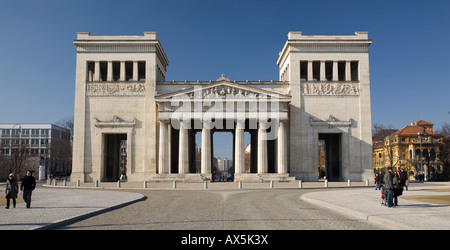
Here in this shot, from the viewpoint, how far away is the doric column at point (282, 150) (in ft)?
195

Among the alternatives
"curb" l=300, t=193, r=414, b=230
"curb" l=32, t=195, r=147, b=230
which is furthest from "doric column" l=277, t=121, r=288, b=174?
"curb" l=32, t=195, r=147, b=230

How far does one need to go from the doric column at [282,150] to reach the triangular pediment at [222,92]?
466cm

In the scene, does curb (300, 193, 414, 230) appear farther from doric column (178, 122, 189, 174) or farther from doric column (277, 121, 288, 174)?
doric column (178, 122, 189, 174)

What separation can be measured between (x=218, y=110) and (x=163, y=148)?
9.54 metres

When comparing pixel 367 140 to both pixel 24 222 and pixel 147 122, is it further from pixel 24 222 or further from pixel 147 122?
pixel 24 222

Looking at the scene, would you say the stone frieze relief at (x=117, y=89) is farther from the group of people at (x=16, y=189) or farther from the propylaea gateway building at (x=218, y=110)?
the group of people at (x=16, y=189)

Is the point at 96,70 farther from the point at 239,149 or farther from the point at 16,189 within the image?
the point at 16,189

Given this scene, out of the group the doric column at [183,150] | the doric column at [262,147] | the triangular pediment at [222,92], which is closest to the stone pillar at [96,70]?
the triangular pediment at [222,92]

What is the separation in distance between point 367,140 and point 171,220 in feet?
172

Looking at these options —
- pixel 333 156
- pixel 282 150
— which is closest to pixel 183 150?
pixel 282 150

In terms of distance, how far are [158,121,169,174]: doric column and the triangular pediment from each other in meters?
4.15

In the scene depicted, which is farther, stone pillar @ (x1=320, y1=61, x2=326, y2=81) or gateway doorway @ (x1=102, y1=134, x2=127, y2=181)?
gateway doorway @ (x1=102, y1=134, x2=127, y2=181)

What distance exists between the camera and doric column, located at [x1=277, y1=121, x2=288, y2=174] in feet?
195

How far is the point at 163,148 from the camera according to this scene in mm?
60000
